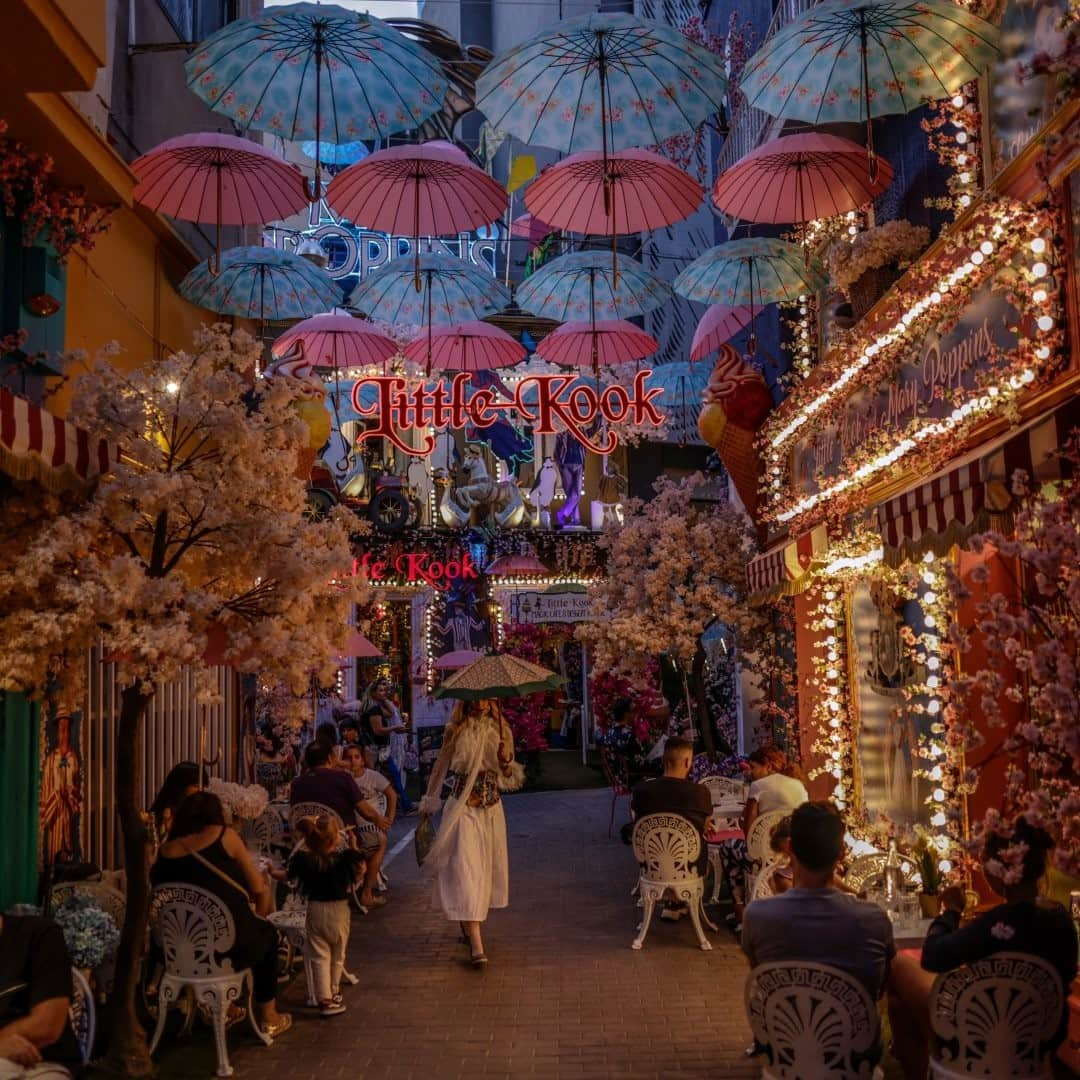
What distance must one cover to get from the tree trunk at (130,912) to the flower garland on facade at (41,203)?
9.33 ft

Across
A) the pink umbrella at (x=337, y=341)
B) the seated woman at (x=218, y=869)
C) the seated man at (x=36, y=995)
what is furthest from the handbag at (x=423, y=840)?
the pink umbrella at (x=337, y=341)

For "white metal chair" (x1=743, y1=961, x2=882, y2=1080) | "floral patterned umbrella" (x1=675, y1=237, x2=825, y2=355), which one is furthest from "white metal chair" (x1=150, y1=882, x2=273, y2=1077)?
"floral patterned umbrella" (x1=675, y1=237, x2=825, y2=355)

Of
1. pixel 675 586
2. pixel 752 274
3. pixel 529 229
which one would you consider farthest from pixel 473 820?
pixel 529 229

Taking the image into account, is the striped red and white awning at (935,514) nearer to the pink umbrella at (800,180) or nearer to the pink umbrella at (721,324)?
the pink umbrella at (800,180)

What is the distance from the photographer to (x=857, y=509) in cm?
896

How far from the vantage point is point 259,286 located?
11055 mm

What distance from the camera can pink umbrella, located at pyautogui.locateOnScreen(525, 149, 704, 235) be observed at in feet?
30.9

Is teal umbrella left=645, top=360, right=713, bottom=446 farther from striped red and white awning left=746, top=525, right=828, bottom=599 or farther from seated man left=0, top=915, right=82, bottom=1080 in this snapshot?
seated man left=0, top=915, right=82, bottom=1080

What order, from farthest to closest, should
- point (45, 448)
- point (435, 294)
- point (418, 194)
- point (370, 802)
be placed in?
1. point (435, 294)
2. point (370, 802)
3. point (418, 194)
4. point (45, 448)

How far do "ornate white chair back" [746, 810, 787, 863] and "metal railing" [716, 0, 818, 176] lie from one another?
20.8 feet

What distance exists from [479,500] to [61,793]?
51.7 feet

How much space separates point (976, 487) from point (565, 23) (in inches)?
171

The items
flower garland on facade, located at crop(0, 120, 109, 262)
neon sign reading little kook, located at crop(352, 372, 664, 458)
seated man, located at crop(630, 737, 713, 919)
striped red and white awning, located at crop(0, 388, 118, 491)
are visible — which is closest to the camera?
striped red and white awning, located at crop(0, 388, 118, 491)

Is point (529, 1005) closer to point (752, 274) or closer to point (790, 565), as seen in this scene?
point (790, 565)
